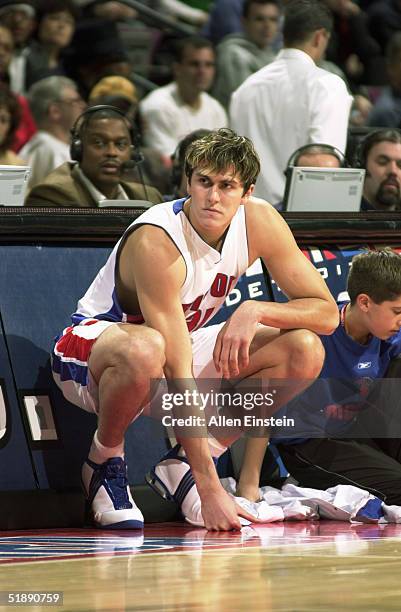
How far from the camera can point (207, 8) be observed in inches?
421

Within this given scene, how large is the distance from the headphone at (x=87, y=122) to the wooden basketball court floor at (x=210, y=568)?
2236 millimetres

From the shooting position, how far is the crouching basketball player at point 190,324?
4059 mm

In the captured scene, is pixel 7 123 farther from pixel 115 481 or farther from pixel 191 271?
pixel 115 481

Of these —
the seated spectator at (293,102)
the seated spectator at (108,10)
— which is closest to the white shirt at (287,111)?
the seated spectator at (293,102)

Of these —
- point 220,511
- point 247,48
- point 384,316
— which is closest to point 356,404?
point 384,316

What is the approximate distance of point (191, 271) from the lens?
422 cm

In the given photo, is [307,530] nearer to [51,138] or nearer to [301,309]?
[301,309]

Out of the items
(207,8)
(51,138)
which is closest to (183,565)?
(51,138)

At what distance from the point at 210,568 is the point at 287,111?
4.14 meters

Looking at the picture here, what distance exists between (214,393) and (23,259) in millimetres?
819

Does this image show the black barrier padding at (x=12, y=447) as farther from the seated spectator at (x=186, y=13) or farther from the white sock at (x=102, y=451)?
the seated spectator at (x=186, y=13)

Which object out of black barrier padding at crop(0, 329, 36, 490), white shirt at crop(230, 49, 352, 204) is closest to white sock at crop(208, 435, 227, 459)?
black barrier padding at crop(0, 329, 36, 490)

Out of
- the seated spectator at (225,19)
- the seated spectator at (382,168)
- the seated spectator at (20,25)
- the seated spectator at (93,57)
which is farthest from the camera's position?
the seated spectator at (225,19)

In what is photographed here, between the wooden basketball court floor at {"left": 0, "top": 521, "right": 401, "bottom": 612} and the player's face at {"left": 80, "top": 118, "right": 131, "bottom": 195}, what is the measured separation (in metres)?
2.16
